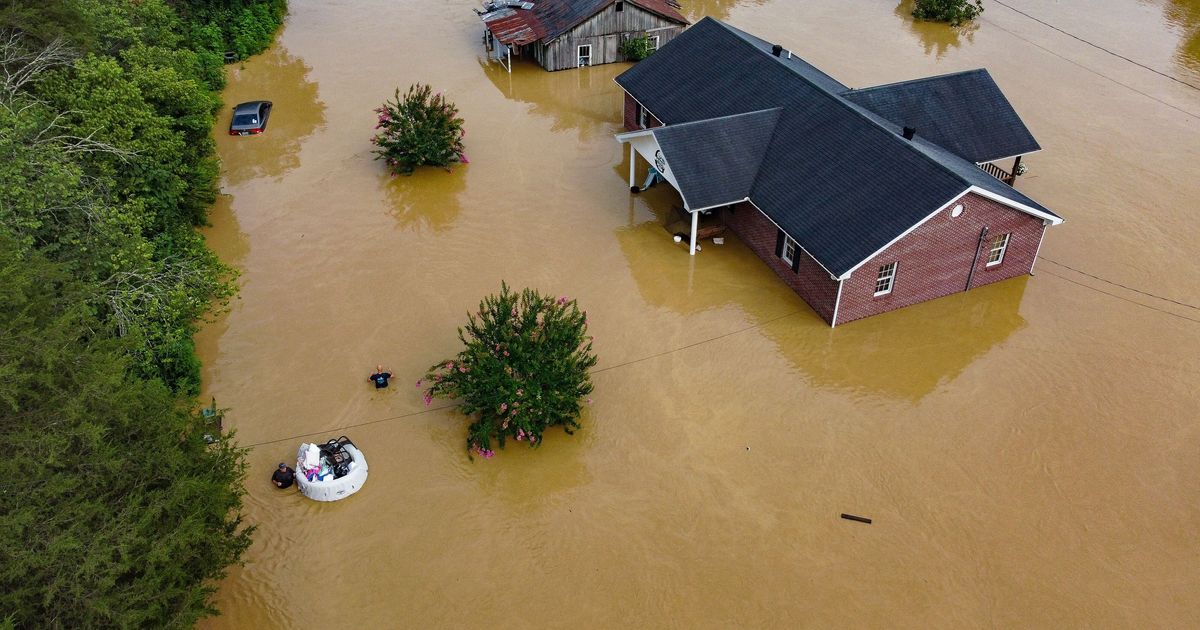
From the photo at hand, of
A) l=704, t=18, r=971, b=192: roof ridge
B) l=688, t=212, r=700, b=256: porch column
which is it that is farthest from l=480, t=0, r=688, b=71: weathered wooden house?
l=688, t=212, r=700, b=256: porch column

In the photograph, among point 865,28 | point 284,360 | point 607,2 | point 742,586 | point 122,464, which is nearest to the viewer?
point 122,464

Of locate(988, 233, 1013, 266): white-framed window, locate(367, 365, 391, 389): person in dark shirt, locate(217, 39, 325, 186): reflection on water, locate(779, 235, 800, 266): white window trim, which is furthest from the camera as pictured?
locate(217, 39, 325, 186): reflection on water

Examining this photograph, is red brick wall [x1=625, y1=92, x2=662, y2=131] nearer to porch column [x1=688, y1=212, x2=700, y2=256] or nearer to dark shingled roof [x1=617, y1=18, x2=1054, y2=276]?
dark shingled roof [x1=617, y1=18, x2=1054, y2=276]

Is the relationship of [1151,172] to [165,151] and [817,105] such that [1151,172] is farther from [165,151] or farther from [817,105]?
[165,151]

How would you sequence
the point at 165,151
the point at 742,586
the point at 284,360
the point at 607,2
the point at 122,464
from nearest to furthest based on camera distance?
the point at 122,464 → the point at 742,586 → the point at 284,360 → the point at 165,151 → the point at 607,2

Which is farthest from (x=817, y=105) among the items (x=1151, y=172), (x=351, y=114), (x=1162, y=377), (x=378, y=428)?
(x=351, y=114)
